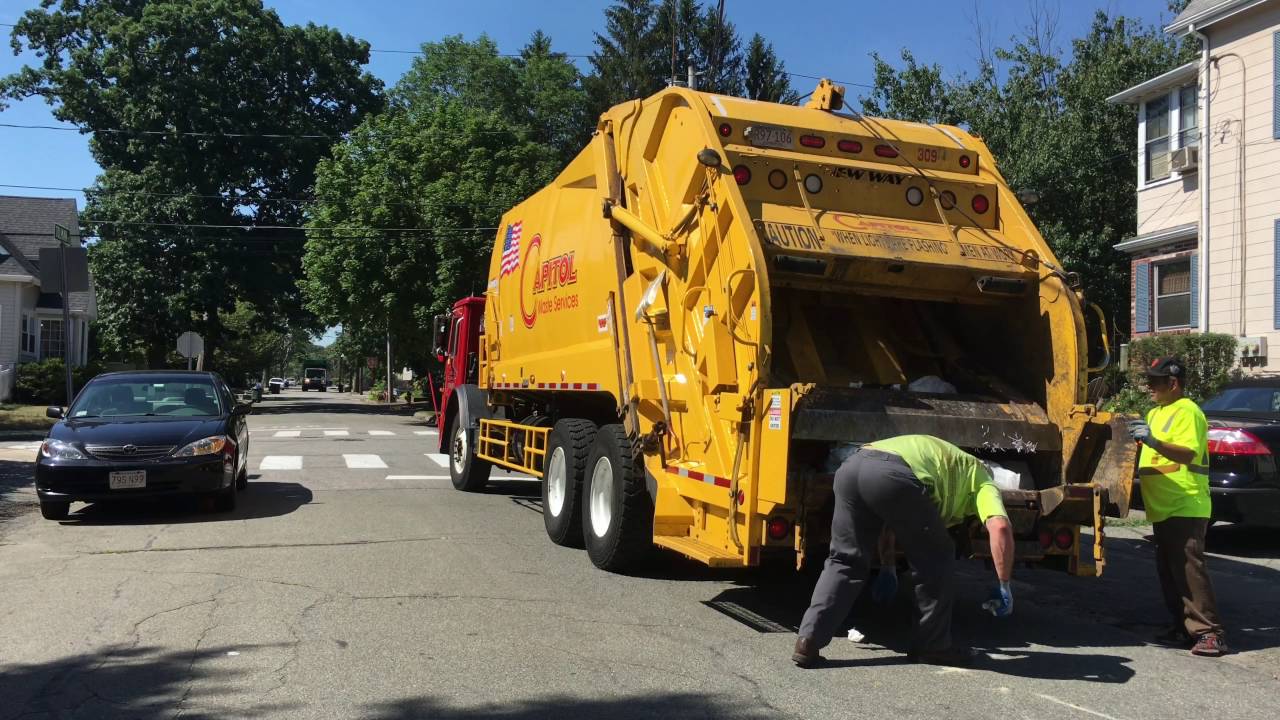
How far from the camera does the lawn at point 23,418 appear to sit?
2355cm

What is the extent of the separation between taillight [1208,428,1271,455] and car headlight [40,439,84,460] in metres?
9.84

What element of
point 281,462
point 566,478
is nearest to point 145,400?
point 566,478

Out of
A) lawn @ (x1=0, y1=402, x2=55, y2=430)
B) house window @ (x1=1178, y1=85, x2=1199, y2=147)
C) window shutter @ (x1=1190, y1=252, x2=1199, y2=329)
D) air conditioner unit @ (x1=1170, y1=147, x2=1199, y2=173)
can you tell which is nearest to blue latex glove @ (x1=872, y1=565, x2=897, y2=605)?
window shutter @ (x1=1190, y1=252, x2=1199, y2=329)

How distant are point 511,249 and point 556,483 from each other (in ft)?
11.7

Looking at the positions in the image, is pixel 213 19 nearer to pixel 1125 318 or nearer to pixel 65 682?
pixel 1125 318

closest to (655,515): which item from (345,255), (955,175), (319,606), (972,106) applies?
(319,606)

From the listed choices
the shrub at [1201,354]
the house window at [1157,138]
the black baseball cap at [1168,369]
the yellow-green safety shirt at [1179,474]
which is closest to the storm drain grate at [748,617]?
the yellow-green safety shirt at [1179,474]

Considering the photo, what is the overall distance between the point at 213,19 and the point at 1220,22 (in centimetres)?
3549

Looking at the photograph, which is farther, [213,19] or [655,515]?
[213,19]

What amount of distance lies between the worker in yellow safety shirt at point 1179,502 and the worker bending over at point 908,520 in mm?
1296

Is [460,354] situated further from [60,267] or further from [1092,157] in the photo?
[1092,157]

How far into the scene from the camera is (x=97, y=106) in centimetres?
3950

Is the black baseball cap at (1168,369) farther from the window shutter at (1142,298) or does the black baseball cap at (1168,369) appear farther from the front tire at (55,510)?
the window shutter at (1142,298)

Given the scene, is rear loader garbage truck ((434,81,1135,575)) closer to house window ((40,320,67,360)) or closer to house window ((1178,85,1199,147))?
house window ((1178,85,1199,147))
